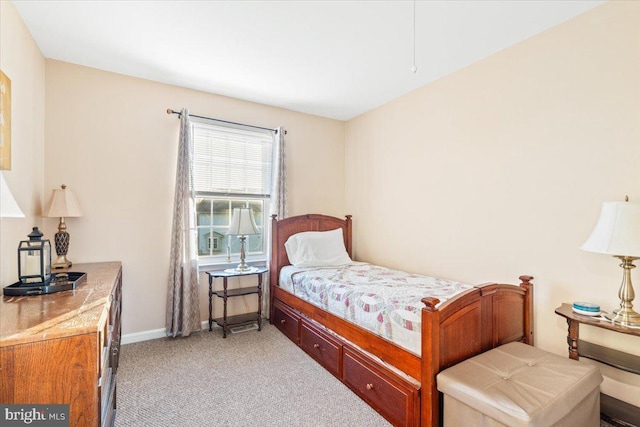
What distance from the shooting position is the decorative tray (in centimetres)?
165

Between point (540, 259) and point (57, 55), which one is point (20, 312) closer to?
point (57, 55)

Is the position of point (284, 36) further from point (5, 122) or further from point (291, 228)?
point (291, 228)

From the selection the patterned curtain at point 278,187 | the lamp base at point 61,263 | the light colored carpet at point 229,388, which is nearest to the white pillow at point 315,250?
the patterned curtain at point 278,187

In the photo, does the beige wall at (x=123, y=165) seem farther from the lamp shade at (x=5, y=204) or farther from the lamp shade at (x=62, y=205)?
the lamp shade at (x=5, y=204)

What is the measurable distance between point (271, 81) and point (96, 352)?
2.76 metres

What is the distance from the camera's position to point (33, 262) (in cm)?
175

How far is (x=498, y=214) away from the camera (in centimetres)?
256

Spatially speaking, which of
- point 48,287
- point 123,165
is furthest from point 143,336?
point 123,165

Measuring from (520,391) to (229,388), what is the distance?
191 centimetres

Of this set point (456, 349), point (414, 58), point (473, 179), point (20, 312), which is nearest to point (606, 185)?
point (473, 179)

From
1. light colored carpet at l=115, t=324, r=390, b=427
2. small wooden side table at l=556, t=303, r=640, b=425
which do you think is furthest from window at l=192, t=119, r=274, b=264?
small wooden side table at l=556, t=303, r=640, b=425

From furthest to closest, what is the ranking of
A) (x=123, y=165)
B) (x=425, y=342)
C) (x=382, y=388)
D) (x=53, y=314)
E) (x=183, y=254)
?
1. (x=183, y=254)
2. (x=123, y=165)
3. (x=382, y=388)
4. (x=425, y=342)
5. (x=53, y=314)

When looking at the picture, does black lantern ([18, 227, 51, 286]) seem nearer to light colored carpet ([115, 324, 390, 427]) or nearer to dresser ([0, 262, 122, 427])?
dresser ([0, 262, 122, 427])

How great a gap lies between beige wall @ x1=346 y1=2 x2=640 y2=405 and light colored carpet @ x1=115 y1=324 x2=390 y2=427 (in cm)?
158
